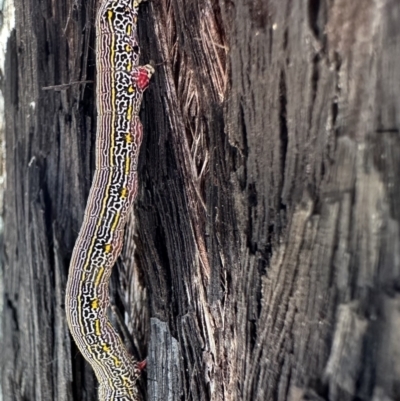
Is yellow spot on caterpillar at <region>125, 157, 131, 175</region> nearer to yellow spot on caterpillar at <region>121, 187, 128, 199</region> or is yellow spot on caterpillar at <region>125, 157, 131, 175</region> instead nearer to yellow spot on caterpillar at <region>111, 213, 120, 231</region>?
yellow spot on caterpillar at <region>121, 187, 128, 199</region>

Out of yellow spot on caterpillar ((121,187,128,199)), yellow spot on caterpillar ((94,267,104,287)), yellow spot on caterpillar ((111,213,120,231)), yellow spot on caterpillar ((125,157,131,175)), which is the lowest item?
yellow spot on caterpillar ((94,267,104,287))

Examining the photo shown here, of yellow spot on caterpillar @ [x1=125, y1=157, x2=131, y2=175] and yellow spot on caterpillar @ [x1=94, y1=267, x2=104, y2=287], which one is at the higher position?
yellow spot on caterpillar @ [x1=125, y1=157, x2=131, y2=175]

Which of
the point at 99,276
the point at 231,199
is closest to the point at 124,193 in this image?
the point at 99,276

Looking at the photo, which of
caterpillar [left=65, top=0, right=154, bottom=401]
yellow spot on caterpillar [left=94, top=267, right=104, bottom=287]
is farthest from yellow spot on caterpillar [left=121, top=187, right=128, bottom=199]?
yellow spot on caterpillar [left=94, top=267, right=104, bottom=287]

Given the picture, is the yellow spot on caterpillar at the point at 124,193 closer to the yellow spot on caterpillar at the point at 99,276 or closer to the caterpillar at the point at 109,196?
the caterpillar at the point at 109,196

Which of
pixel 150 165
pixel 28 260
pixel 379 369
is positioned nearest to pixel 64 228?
pixel 28 260

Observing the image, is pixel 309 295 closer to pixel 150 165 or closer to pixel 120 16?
pixel 150 165

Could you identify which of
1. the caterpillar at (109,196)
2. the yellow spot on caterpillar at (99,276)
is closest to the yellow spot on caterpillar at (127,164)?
the caterpillar at (109,196)
